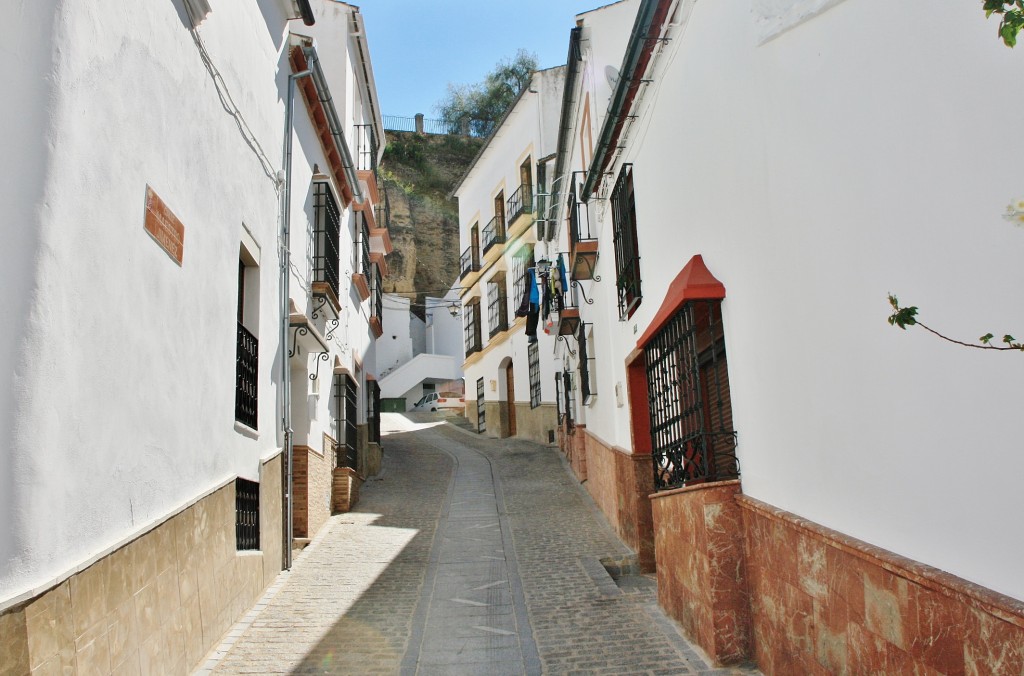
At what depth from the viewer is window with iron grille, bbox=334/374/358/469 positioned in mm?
12688

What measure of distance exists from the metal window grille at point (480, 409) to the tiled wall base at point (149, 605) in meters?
17.9

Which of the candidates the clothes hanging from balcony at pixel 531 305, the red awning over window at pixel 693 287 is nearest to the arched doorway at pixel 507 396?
the clothes hanging from balcony at pixel 531 305

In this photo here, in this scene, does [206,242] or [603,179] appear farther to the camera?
[603,179]

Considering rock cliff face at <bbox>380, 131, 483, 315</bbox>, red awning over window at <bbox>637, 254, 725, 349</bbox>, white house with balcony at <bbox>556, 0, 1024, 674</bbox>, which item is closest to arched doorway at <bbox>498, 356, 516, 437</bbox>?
rock cliff face at <bbox>380, 131, 483, 315</bbox>

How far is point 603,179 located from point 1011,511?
772cm

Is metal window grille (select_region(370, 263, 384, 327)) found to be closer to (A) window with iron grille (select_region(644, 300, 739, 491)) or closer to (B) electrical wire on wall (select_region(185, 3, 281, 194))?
(B) electrical wire on wall (select_region(185, 3, 281, 194))

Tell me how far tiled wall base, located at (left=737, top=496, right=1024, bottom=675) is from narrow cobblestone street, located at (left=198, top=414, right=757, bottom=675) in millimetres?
819

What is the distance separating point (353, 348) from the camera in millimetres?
14422

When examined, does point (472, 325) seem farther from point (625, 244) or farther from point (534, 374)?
point (625, 244)

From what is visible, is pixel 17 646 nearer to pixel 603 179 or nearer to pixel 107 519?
pixel 107 519

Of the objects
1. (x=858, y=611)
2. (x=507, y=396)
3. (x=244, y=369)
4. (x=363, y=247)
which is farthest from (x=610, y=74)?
(x=507, y=396)

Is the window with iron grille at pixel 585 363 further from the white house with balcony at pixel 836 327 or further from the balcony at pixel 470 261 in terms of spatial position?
the balcony at pixel 470 261

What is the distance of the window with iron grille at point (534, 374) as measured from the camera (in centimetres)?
2048

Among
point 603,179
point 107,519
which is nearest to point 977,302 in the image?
point 107,519
